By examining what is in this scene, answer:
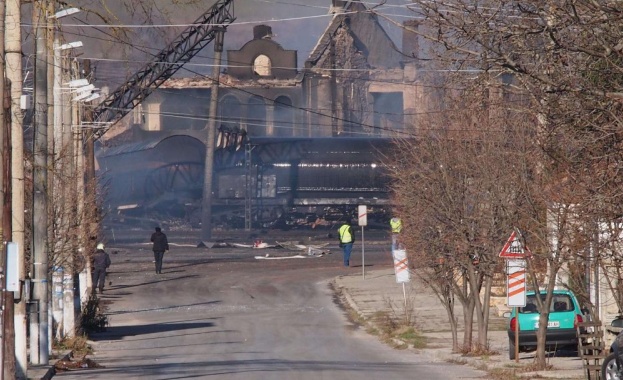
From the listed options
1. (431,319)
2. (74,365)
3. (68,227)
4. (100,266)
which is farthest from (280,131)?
(74,365)

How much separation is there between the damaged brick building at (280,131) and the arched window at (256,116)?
7cm

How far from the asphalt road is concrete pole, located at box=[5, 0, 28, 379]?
0.92m

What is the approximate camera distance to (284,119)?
3196 inches

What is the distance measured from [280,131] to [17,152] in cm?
6242

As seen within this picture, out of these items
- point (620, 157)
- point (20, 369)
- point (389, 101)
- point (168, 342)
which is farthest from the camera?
point (389, 101)

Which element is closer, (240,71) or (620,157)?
(620,157)

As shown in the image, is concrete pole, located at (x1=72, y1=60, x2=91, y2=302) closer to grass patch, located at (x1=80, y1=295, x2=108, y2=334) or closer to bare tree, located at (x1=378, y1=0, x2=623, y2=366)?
grass patch, located at (x1=80, y1=295, x2=108, y2=334)

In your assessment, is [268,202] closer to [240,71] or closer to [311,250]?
[311,250]

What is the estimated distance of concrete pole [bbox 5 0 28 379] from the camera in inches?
711

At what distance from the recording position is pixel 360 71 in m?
84.2

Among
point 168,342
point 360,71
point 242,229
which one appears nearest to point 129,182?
point 242,229

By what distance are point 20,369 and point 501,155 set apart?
29.1ft

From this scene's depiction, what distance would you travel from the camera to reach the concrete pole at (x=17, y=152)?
18062 millimetres

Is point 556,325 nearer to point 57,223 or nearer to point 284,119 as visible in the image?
point 57,223
